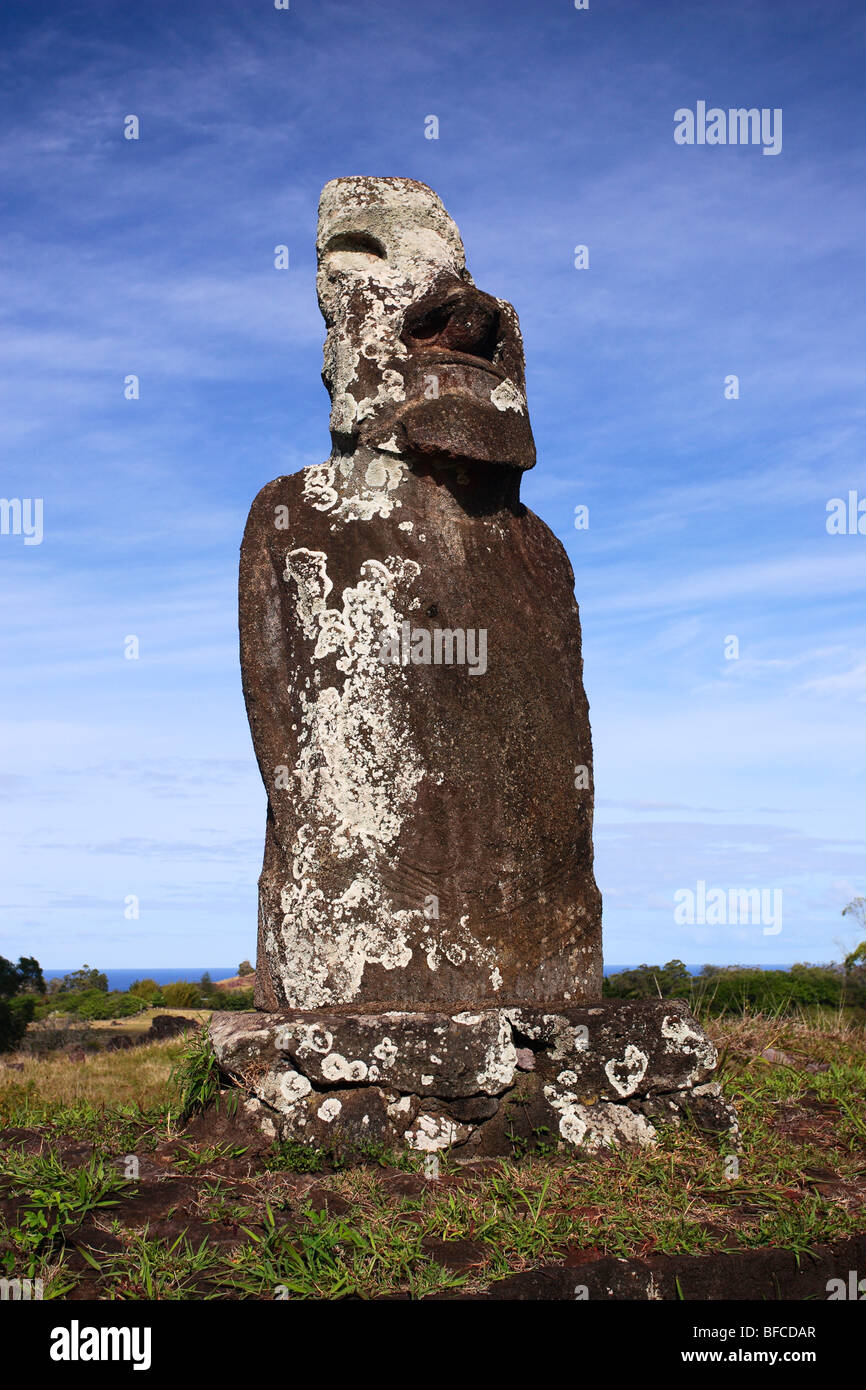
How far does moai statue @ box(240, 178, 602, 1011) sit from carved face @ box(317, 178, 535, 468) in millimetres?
12

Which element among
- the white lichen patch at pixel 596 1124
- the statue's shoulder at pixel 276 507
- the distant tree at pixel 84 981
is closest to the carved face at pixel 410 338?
the statue's shoulder at pixel 276 507

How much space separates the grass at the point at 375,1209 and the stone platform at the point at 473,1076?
92mm

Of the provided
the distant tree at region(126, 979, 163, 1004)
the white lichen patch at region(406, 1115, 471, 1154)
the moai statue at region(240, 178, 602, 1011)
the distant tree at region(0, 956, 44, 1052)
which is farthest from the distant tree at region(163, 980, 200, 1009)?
the white lichen patch at region(406, 1115, 471, 1154)

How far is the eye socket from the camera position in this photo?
241 inches

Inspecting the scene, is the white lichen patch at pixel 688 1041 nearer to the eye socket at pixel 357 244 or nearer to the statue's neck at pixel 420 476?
the statue's neck at pixel 420 476

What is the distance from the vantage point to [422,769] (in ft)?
17.8

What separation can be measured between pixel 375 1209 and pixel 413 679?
229 cm

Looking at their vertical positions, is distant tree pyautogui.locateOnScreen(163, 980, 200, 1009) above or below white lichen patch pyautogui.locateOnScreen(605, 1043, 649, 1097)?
below

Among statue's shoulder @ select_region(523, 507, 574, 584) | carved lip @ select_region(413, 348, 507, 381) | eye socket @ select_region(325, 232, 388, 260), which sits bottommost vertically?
statue's shoulder @ select_region(523, 507, 574, 584)

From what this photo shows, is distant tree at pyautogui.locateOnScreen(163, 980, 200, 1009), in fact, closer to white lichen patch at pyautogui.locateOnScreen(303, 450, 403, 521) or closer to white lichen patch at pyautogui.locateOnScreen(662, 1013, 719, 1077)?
white lichen patch at pyautogui.locateOnScreen(303, 450, 403, 521)

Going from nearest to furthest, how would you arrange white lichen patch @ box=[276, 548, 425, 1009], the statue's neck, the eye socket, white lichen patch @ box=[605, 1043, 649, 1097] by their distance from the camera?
white lichen patch @ box=[605, 1043, 649, 1097] → white lichen patch @ box=[276, 548, 425, 1009] → the statue's neck → the eye socket

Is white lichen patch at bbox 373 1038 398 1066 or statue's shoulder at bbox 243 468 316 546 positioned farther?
statue's shoulder at bbox 243 468 316 546

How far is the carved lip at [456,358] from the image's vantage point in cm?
→ 580
